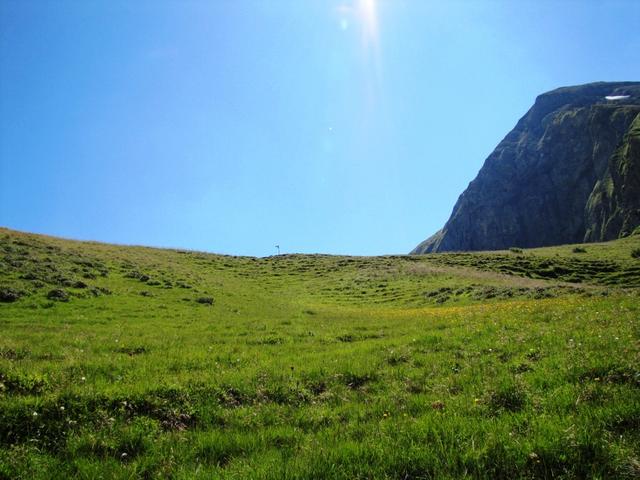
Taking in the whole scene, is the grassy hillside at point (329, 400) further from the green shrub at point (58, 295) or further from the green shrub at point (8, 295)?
the green shrub at point (58, 295)

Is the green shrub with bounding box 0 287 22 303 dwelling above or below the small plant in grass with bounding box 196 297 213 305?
above

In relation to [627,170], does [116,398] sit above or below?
below

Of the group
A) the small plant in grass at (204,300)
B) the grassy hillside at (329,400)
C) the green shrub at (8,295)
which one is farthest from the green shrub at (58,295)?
the small plant in grass at (204,300)

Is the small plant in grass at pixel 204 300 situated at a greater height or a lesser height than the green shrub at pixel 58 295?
lesser

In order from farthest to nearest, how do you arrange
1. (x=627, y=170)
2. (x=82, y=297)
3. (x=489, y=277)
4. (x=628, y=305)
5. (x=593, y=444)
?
1. (x=627, y=170)
2. (x=489, y=277)
3. (x=82, y=297)
4. (x=628, y=305)
5. (x=593, y=444)

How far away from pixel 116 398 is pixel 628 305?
18548 millimetres

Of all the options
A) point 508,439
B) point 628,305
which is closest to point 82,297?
point 508,439

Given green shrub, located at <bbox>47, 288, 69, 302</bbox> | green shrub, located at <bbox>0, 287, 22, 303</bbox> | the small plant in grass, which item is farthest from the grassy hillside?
the small plant in grass

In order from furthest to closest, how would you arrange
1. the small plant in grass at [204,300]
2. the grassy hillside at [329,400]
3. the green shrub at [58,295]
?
the small plant in grass at [204,300]
the green shrub at [58,295]
the grassy hillside at [329,400]

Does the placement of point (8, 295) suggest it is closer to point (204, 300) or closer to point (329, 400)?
point (204, 300)

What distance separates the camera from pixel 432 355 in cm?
1221

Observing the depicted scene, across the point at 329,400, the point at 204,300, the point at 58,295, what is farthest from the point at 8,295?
the point at 329,400

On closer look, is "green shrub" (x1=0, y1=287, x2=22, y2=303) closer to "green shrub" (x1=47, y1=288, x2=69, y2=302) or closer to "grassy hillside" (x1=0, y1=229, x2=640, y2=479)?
"green shrub" (x1=47, y1=288, x2=69, y2=302)

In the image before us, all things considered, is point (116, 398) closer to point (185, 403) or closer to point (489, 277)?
point (185, 403)
